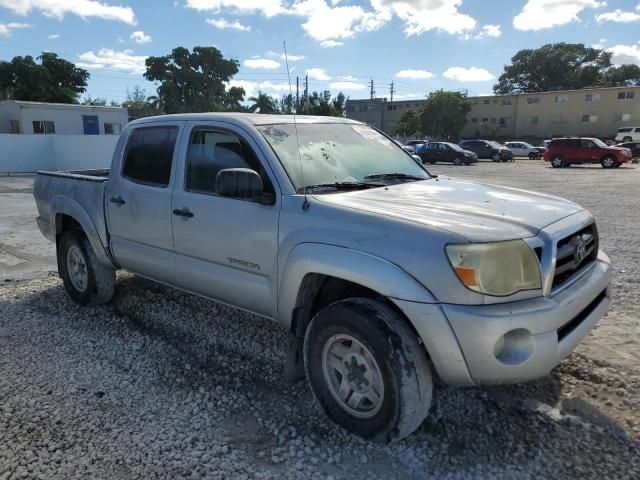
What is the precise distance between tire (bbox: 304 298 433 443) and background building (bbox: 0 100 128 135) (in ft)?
94.1

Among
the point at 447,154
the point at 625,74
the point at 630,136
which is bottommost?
the point at 447,154

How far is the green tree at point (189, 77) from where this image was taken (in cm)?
5475

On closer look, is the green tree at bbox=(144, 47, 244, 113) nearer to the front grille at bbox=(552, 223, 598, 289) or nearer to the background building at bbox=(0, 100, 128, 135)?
the background building at bbox=(0, 100, 128, 135)

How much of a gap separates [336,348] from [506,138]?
66.1 metres

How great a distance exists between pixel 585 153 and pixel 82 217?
1169 inches

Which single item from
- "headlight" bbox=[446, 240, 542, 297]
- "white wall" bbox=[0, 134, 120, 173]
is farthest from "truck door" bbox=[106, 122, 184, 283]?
"white wall" bbox=[0, 134, 120, 173]

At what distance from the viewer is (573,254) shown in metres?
3.05

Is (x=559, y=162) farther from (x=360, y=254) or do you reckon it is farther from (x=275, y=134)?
(x=360, y=254)

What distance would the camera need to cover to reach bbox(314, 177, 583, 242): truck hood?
2.68m

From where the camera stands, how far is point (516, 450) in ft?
9.20

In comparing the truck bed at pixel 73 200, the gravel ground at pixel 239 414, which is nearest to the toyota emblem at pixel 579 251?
the gravel ground at pixel 239 414

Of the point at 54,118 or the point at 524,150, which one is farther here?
the point at 524,150

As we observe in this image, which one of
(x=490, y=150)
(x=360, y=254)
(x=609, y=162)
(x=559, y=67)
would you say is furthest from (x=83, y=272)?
(x=559, y=67)

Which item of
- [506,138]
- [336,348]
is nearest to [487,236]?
[336,348]
